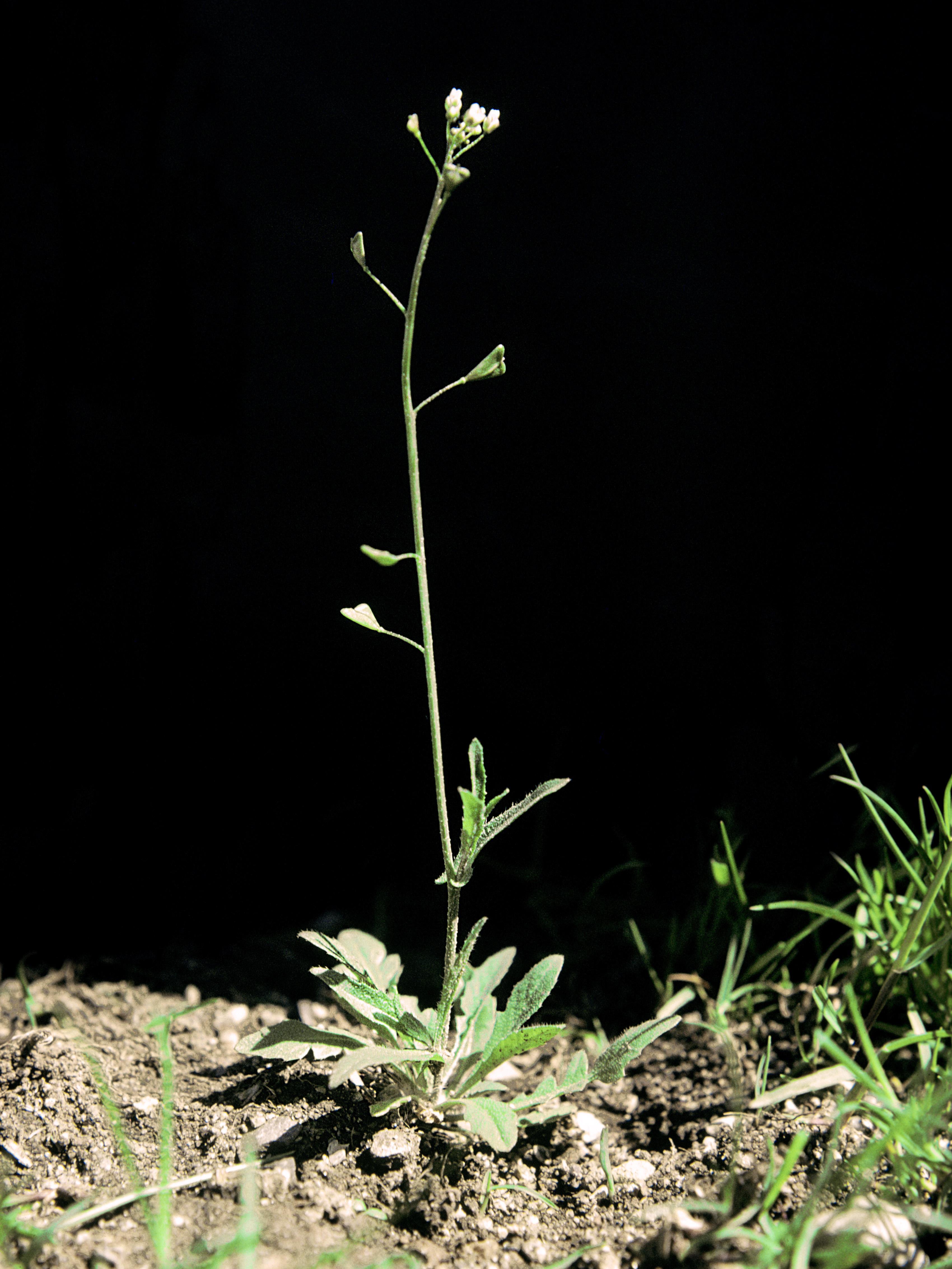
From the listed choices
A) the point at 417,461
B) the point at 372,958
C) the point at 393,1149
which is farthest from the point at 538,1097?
the point at 417,461

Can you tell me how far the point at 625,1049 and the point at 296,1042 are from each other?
0.48 meters

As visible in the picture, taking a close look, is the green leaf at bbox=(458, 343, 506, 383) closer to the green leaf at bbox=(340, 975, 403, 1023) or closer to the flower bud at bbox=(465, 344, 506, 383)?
the flower bud at bbox=(465, 344, 506, 383)

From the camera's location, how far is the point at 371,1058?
1.17 meters

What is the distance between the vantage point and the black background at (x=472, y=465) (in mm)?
1597

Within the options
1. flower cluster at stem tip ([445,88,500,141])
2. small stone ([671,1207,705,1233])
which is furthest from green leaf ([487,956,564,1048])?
flower cluster at stem tip ([445,88,500,141])

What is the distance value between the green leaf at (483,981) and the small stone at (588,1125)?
0.74ft

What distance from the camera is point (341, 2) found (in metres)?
1.60

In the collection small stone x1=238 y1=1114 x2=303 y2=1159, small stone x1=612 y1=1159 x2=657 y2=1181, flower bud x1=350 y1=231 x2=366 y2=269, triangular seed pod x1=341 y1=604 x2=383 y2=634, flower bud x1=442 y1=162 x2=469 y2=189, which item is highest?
flower bud x1=442 y1=162 x2=469 y2=189

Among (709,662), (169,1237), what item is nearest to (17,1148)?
(169,1237)

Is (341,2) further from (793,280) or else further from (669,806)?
(669,806)

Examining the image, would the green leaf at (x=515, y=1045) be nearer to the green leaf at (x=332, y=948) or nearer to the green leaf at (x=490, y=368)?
the green leaf at (x=332, y=948)

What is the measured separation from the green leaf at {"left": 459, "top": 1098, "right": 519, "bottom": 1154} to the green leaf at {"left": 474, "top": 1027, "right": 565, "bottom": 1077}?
0.15 feet

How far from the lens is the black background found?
1597 millimetres

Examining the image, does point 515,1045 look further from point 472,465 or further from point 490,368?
point 472,465
